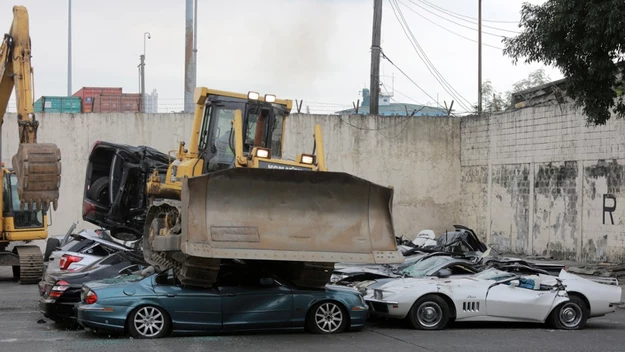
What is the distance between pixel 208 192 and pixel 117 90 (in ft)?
101

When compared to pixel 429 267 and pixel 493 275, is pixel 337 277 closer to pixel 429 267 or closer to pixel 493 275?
pixel 429 267

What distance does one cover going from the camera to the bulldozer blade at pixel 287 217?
11.5 meters

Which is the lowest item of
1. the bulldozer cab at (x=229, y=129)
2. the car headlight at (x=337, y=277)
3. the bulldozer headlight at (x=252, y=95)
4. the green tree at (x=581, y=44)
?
the car headlight at (x=337, y=277)

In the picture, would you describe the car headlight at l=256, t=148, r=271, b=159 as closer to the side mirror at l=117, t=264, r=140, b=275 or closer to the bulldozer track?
the side mirror at l=117, t=264, r=140, b=275

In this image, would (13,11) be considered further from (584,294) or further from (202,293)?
(584,294)

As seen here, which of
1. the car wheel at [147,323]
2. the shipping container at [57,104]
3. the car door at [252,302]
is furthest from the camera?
the shipping container at [57,104]

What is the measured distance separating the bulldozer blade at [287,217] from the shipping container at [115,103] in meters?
22.9

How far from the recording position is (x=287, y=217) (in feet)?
38.7

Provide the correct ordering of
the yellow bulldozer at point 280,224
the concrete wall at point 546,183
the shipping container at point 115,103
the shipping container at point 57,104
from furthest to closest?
the shipping container at point 115,103, the shipping container at point 57,104, the concrete wall at point 546,183, the yellow bulldozer at point 280,224

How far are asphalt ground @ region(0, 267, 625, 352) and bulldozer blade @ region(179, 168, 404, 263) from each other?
4.04ft

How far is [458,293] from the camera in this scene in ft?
44.1

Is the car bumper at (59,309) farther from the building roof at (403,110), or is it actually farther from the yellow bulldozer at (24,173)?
the building roof at (403,110)

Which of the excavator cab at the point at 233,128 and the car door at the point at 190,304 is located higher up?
the excavator cab at the point at 233,128

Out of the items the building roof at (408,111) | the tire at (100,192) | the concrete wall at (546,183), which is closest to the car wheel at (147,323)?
the tire at (100,192)
